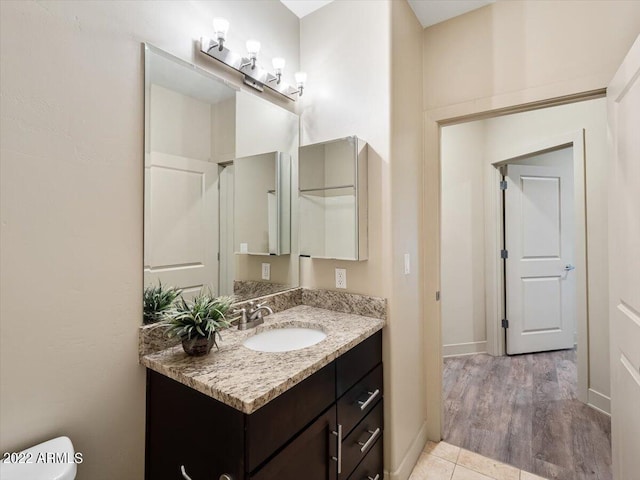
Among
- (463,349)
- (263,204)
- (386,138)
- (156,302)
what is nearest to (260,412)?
(156,302)

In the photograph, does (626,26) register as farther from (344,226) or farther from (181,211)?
(181,211)

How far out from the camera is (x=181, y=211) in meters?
1.32

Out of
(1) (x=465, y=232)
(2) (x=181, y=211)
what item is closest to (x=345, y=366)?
(2) (x=181, y=211)

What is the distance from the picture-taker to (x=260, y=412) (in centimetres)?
89

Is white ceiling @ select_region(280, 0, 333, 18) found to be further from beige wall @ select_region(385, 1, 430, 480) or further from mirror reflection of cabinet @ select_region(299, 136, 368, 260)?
mirror reflection of cabinet @ select_region(299, 136, 368, 260)

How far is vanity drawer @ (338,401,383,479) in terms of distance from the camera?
1.28 metres

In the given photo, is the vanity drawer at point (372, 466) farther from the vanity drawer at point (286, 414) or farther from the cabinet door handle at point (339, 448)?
the vanity drawer at point (286, 414)

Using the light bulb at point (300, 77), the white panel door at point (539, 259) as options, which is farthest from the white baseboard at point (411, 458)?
the light bulb at point (300, 77)

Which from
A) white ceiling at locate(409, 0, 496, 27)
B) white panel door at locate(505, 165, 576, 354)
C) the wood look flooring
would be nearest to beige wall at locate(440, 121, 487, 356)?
white panel door at locate(505, 165, 576, 354)

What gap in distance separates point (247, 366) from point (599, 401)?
2.74m

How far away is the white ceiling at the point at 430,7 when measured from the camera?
1855mm

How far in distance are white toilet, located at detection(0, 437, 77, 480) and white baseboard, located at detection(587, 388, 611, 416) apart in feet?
10.3

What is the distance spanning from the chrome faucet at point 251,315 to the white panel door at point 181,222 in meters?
0.19

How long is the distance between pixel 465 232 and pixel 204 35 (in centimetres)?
299
